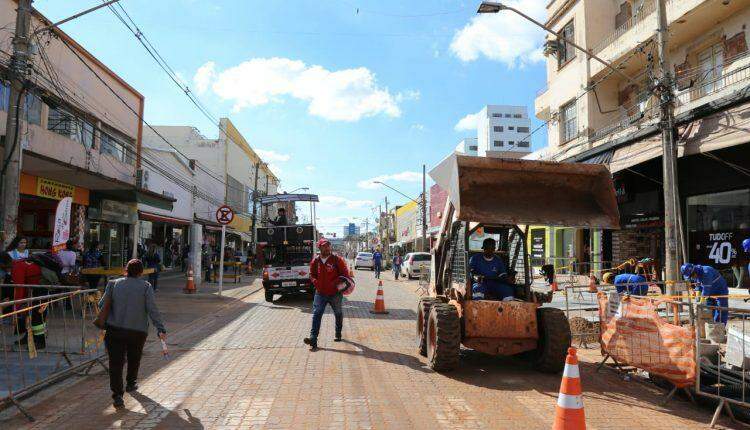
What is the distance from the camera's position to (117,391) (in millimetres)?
5039

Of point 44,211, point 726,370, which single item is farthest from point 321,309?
point 44,211

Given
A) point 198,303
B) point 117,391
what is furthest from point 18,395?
point 198,303

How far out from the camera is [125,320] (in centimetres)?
518

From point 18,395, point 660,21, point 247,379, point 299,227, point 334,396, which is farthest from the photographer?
point 299,227

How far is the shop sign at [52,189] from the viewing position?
45.6 feet

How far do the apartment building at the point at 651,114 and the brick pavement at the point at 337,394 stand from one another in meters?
7.67

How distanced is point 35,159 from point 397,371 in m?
10.1

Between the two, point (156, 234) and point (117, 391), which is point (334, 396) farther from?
point (156, 234)

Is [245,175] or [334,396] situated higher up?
[245,175]

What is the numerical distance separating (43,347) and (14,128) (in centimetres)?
488

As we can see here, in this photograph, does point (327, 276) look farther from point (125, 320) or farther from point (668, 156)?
point (668, 156)

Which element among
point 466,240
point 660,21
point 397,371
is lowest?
point 397,371

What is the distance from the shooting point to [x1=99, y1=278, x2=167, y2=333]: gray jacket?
5188 mm

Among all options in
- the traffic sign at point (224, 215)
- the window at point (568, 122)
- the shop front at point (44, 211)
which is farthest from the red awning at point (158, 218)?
the window at point (568, 122)
